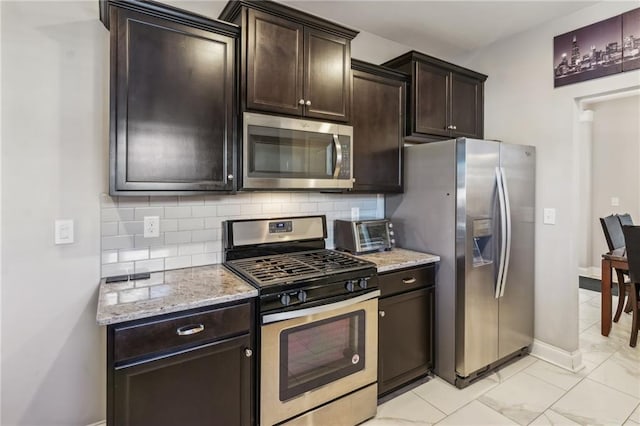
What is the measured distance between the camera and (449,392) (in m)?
2.27

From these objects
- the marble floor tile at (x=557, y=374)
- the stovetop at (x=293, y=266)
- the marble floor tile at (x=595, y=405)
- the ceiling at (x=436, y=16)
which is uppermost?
the ceiling at (x=436, y=16)

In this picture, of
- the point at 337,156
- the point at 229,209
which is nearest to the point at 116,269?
the point at 229,209

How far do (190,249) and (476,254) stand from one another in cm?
197

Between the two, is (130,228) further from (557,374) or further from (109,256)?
(557,374)

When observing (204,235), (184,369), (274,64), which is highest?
(274,64)

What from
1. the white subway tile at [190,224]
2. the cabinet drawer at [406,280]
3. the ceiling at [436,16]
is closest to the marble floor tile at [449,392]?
the cabinet drawer at [406,280]

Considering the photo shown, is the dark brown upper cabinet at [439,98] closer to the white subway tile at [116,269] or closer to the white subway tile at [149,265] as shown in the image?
the white subway tile at [149,265]

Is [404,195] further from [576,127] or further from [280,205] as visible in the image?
[576,127]

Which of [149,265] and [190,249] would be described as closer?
[149,265]

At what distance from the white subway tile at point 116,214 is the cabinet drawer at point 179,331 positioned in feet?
2.52

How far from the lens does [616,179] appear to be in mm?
4926

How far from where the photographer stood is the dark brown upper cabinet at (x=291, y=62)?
187cm

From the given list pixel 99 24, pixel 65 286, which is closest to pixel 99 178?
pixel 65 286

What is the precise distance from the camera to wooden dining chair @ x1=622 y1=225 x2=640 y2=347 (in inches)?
109
